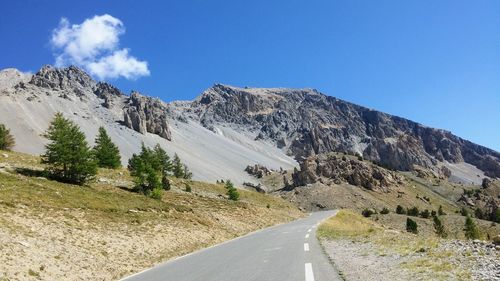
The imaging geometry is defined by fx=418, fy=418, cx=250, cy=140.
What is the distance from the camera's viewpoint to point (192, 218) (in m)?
40.4

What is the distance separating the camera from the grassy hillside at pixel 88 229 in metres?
18.1

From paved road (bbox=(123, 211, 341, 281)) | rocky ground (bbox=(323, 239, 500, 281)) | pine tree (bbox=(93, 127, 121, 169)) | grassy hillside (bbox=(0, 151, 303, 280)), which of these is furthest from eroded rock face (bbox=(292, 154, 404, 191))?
rocky ground (bbox=(323, 239, 500, 281))

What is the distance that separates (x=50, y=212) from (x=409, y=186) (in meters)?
191

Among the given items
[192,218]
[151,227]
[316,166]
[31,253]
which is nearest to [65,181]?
[192,218]

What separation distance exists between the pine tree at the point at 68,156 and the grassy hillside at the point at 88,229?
2.39m

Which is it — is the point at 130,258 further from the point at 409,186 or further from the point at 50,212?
the point at 409,186

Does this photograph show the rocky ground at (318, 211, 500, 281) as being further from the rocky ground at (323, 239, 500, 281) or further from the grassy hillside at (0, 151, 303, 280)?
the grassy hillside at (0, 151, 303, 280)

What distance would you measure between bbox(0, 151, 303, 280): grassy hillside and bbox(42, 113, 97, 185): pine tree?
7.84 ft

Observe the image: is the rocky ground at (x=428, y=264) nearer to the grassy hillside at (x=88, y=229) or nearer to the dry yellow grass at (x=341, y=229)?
the grassy hillside at (x=88, y=229)

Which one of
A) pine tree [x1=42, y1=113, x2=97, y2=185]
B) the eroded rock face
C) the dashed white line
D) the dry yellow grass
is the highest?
the eroded rock face

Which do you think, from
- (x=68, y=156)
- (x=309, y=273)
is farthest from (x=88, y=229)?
(x=68, y=156)

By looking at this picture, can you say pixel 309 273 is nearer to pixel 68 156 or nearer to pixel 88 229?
pixel 88 229

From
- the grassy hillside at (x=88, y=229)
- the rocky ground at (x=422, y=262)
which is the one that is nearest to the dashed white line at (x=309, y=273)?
the rocky ground at (x=422, y=262)

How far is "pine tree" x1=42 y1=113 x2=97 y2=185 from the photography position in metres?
44.2
